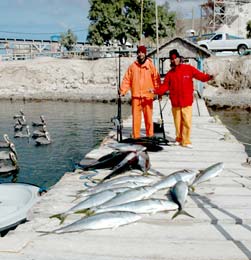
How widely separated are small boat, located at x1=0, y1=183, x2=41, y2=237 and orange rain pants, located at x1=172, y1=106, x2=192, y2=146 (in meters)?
3.29

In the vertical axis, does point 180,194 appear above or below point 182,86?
below

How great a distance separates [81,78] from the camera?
1764 inches

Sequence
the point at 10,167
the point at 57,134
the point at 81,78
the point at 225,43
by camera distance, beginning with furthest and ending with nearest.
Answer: the point at 81,78
the point at 225,43
the point at 57,134
the point at 10,167

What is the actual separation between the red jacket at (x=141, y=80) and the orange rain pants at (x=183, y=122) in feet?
2.28

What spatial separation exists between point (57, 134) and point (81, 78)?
22.4 metres

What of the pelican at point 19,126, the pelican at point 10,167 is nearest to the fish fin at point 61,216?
the pelican at point 10,167

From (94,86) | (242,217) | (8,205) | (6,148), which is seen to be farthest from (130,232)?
(94,86)

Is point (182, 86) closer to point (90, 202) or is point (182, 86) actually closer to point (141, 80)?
point (141, 80)

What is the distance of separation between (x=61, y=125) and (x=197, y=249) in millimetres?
22485

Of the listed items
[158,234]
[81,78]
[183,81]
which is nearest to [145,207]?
[158,234]

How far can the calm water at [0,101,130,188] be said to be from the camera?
607 inches

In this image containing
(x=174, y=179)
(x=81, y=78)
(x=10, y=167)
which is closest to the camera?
(x=174, y=179)

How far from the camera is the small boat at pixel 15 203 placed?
580 centimetres

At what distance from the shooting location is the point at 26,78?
46000 millimetres
